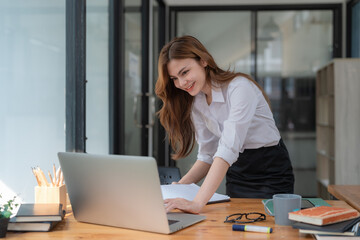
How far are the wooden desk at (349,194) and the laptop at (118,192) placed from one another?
58 cm

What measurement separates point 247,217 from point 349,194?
0.57 m

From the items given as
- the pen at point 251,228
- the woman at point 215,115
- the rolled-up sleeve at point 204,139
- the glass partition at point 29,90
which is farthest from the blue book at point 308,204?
the glass partition at point 29,90

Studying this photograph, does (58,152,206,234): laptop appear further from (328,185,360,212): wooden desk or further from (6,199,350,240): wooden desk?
(328,185,360,212): wooden desk

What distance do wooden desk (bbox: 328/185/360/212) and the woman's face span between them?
2.35 ft

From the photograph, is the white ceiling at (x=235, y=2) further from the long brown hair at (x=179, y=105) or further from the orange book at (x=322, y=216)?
the orange book at (x=322, y=216)

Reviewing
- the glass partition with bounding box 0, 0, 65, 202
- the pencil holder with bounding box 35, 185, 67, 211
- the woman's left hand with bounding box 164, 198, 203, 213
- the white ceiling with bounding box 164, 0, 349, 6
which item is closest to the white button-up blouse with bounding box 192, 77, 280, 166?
the woman's left hand with bounding box 164, 198, 203, 213

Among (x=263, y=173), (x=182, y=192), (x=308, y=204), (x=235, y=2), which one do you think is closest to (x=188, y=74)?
(x=182, y=192)

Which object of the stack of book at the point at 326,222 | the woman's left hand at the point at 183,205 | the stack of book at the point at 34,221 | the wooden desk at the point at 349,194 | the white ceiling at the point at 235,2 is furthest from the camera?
the white ceiling at the point at 235,2

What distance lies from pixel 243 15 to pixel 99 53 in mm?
3283

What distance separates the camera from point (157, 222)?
132cm

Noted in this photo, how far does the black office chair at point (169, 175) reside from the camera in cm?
214

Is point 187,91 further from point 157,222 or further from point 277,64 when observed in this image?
point 277,64

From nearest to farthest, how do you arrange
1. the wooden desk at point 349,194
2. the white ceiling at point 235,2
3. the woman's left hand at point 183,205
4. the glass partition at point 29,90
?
the woman's left hand at point 183,205 → the wooden desk at point 349,194 → the glass partition at point 29,90 → the white ceiling at point 235,2

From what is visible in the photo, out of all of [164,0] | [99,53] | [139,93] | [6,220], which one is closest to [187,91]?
[6,220]
